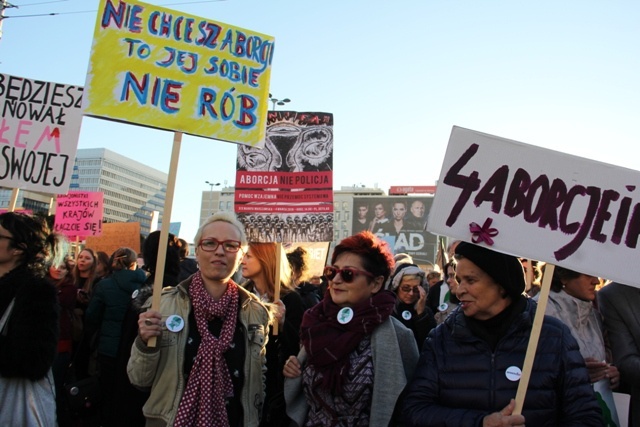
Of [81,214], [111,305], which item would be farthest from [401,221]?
[111,305]

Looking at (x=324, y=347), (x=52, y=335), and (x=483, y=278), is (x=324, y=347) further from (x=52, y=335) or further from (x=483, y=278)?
(x=52, y=335)

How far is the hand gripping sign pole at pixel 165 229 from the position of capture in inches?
122

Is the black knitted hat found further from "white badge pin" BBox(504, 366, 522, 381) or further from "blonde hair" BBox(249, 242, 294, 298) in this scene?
"blonde hair" BBox(249, 242, 294, 298)

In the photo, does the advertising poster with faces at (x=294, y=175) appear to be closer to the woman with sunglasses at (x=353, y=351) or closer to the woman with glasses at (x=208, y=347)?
the woman with glasses at (x=208, y=347)

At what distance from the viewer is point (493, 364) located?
277 cm

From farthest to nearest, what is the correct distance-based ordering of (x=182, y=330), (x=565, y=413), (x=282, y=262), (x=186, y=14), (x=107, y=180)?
(x=107, y=180)
(x=282, y=262)
(x=186, y=14)
(x=182, y=330)
(x=565, y=413)

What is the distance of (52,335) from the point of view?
3.09 m

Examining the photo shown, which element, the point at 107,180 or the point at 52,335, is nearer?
the point at 52,335

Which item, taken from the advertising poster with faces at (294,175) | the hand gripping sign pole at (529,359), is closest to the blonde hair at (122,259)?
the advertising poster with faces at (294,175)

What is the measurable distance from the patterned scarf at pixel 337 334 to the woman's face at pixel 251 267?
5.04 feet

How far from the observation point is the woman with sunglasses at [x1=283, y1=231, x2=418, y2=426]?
300 cm

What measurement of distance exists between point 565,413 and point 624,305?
1.15 metres

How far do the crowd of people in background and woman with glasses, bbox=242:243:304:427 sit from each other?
4 cm

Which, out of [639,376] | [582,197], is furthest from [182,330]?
[639,376]
